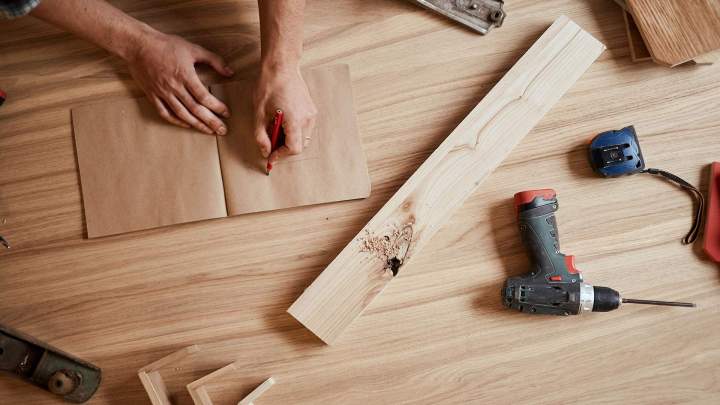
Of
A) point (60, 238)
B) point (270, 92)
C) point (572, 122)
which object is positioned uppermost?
point (270, 92)

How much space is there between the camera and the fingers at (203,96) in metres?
1.20

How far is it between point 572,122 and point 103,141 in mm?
1101

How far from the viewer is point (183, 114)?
1207 millimetres

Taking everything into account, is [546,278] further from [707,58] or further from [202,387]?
[202,387]

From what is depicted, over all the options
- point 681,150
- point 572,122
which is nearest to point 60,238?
point 572,122

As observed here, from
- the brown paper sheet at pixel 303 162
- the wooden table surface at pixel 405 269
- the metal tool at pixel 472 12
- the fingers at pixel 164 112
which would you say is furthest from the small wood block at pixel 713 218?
the fingers at pixel 164 112

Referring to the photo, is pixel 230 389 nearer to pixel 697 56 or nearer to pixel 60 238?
pixel 60 238

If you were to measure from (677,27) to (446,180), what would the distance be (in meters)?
0.65

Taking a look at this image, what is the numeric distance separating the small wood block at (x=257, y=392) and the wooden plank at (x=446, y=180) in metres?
0.15

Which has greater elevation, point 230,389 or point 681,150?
point 681,150

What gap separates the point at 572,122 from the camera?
1.27 meters

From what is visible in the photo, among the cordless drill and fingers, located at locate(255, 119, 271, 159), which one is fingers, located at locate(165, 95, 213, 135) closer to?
fingers, located at locate(255, 119, 271, 159)

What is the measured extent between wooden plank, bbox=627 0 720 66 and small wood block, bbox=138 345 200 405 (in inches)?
49.5

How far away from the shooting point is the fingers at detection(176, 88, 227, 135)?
120 centimetres
